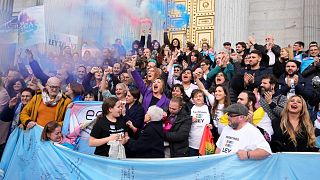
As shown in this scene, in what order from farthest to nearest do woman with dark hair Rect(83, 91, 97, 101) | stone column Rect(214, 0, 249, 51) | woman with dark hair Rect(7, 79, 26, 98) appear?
1. stone column Rect(214, 0, 249, 51)
2. woman with dark hair Rect(7, 79, 26, 98)
3. woman with dark hair Rect(83, 91, 97, 101)

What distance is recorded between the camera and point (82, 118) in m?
8.01

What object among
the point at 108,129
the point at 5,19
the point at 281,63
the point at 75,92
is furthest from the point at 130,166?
the point at 5,19

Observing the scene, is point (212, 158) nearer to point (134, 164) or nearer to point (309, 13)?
point (134, 164)

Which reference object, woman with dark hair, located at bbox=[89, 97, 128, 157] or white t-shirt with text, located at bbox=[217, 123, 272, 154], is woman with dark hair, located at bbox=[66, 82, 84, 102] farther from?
white t-shirt with text, located at bbox=[217, 123, 272, 154]

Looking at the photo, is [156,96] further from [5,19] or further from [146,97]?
[5,19]

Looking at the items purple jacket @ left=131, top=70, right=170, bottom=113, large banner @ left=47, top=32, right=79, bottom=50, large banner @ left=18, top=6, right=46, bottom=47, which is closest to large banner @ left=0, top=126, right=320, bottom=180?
purple jacket @ left=131, top=70, right=170, bottom=113

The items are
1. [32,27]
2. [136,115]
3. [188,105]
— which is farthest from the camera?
[32,27]

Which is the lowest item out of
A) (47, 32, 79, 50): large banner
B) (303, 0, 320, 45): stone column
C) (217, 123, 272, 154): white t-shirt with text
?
(217, 123, 272, 154): white t-shirt with text

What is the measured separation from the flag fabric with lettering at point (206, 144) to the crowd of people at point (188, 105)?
0.10m

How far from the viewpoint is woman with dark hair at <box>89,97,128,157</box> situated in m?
6.15

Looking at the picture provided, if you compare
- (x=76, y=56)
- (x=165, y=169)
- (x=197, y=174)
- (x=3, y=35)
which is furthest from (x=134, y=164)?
(x=3, y=35)

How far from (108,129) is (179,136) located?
1.03 metres

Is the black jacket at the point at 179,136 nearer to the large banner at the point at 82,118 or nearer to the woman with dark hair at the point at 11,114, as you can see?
the large banner at the point at 82,118

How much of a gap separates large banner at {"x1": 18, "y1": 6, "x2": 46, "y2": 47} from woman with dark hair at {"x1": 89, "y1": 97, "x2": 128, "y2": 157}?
20.5 ft
